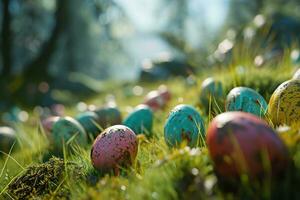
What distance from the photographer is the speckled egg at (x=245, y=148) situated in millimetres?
1641

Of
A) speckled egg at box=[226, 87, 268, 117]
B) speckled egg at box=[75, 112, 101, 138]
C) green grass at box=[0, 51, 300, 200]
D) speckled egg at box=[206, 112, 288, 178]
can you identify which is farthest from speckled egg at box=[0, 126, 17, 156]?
speckled egg at box=[206, 112, 288, 178]

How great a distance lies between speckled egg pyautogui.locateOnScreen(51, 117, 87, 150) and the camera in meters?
3.71

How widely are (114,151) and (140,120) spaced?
134 cm

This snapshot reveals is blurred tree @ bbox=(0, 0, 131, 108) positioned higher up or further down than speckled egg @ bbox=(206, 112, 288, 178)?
further down

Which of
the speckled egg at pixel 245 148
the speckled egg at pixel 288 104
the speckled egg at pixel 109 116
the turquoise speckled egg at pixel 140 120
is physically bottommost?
the speckled egg at pixel 109 116

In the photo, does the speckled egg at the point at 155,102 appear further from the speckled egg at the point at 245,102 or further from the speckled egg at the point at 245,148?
the speckled egg at the point at 245,148

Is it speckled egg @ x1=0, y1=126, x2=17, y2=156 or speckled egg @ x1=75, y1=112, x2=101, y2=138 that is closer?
speckled egg @ x1=75, y1=112, x2=101, y2=138

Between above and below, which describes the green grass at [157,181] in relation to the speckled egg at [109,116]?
above

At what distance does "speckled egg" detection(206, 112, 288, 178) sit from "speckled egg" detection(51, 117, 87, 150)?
7.02ft

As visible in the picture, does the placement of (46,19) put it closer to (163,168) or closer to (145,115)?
(145,115)

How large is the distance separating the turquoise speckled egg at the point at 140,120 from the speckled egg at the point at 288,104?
1402 millimetres

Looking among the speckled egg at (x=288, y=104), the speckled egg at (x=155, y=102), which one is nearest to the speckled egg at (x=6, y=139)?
the speckled egg at (x=155, y=102)

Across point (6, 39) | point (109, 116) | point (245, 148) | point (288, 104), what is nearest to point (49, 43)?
point (6, 39)

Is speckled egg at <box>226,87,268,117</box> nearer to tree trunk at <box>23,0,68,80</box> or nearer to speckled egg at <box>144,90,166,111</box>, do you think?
speckled egg at <box>144,90,166,111</box>
